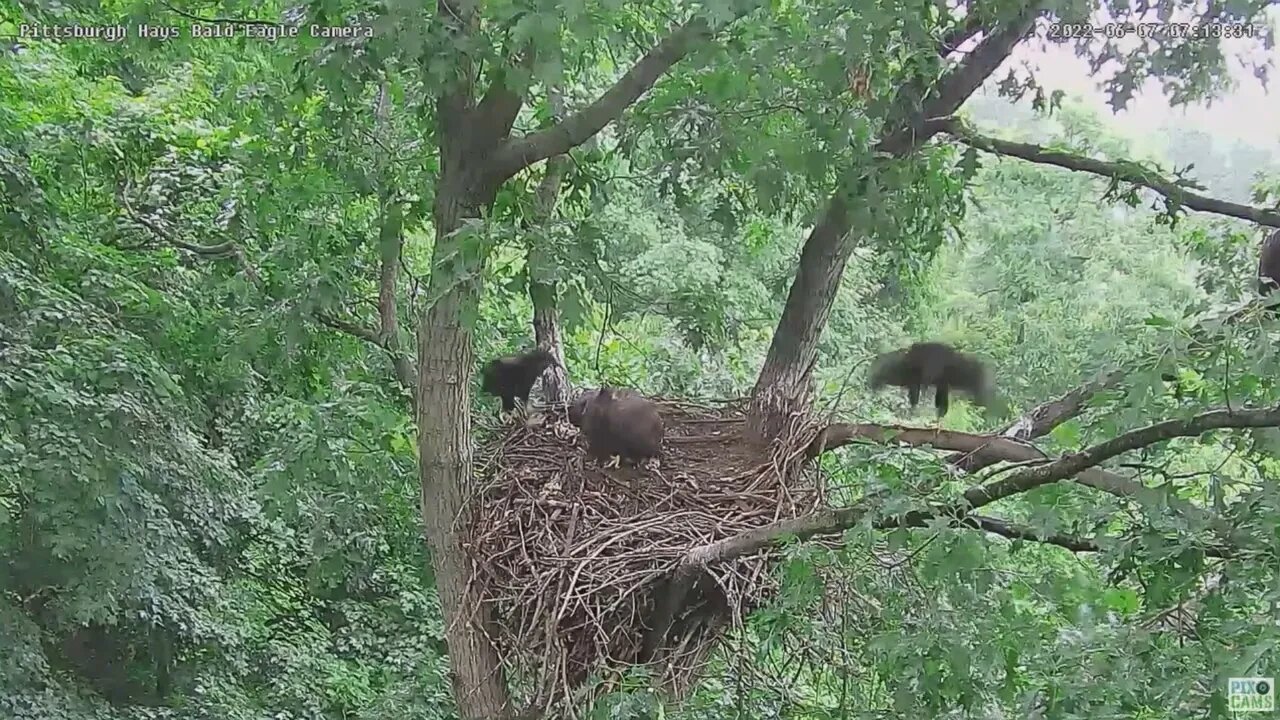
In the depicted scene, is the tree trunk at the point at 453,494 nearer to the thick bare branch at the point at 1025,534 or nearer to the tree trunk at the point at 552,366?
the tree trunk at the point at 552,366

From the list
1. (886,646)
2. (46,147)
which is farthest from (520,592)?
(46,147)

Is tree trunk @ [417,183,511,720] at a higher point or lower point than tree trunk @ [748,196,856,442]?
lower

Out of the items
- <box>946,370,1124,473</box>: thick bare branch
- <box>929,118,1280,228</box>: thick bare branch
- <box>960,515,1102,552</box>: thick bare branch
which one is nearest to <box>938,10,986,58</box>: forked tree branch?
<box>929,118,1280,228</box>: thick bare branch

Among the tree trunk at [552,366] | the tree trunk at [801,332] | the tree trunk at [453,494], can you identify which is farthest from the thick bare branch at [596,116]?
the tree trunk at [552,366]

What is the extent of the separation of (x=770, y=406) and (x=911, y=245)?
2.22 feet

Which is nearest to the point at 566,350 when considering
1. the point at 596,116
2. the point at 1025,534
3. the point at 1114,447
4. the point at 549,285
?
the point at 596,116

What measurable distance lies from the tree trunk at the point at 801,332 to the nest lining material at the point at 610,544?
0.10 meters

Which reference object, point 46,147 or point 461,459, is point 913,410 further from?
point 46,147

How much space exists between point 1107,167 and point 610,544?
5.58 feet

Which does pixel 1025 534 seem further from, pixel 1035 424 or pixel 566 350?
pixel 566 350

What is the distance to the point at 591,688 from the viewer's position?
3.08m

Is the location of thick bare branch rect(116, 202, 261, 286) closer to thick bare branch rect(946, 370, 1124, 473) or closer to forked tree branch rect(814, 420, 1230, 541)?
forked tree branch rect(814, 420, 1230, 541)

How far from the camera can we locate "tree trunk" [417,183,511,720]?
340 cm

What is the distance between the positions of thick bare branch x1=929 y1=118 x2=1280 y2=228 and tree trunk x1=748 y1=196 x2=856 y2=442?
0.49 m
